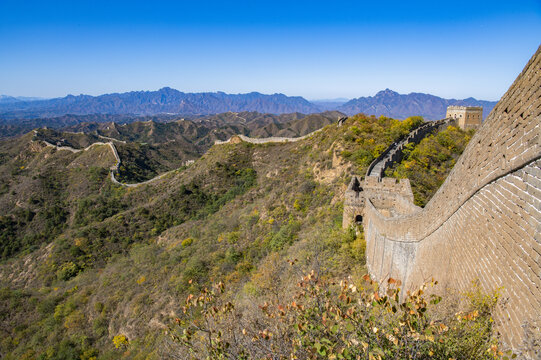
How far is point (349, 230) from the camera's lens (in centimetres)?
1538

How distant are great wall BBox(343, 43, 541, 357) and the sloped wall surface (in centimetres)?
1

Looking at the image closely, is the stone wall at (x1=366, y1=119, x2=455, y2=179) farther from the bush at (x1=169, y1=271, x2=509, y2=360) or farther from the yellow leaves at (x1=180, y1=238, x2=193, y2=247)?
the yellow leaves at (x1=180, y1=238, x2=193, y2=247)

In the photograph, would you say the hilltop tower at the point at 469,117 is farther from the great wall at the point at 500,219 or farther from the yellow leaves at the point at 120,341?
the yellow leaves at the point at 120,341

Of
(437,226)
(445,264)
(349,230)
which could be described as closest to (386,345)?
(445,264)

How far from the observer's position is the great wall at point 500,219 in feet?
11.8

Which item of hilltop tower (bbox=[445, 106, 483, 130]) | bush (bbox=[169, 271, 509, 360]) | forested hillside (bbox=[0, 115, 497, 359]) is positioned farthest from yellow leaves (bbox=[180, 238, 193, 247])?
hilltop tower (bbox=[445, 106, 483, 130])

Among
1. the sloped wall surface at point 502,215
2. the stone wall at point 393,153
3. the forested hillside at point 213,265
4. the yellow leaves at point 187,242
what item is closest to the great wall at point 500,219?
the sloped wall surface at point 502,215

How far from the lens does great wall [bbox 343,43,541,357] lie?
3596mm

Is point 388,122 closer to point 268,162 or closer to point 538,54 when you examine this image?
point 268,162

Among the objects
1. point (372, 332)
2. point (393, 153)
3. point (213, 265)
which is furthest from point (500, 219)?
point (393, 153)

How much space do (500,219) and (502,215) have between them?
0.07 metres

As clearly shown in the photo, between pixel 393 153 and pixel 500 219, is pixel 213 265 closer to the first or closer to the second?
pixel 393 153

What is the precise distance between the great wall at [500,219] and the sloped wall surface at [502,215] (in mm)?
12

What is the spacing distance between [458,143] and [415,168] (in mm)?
12039
